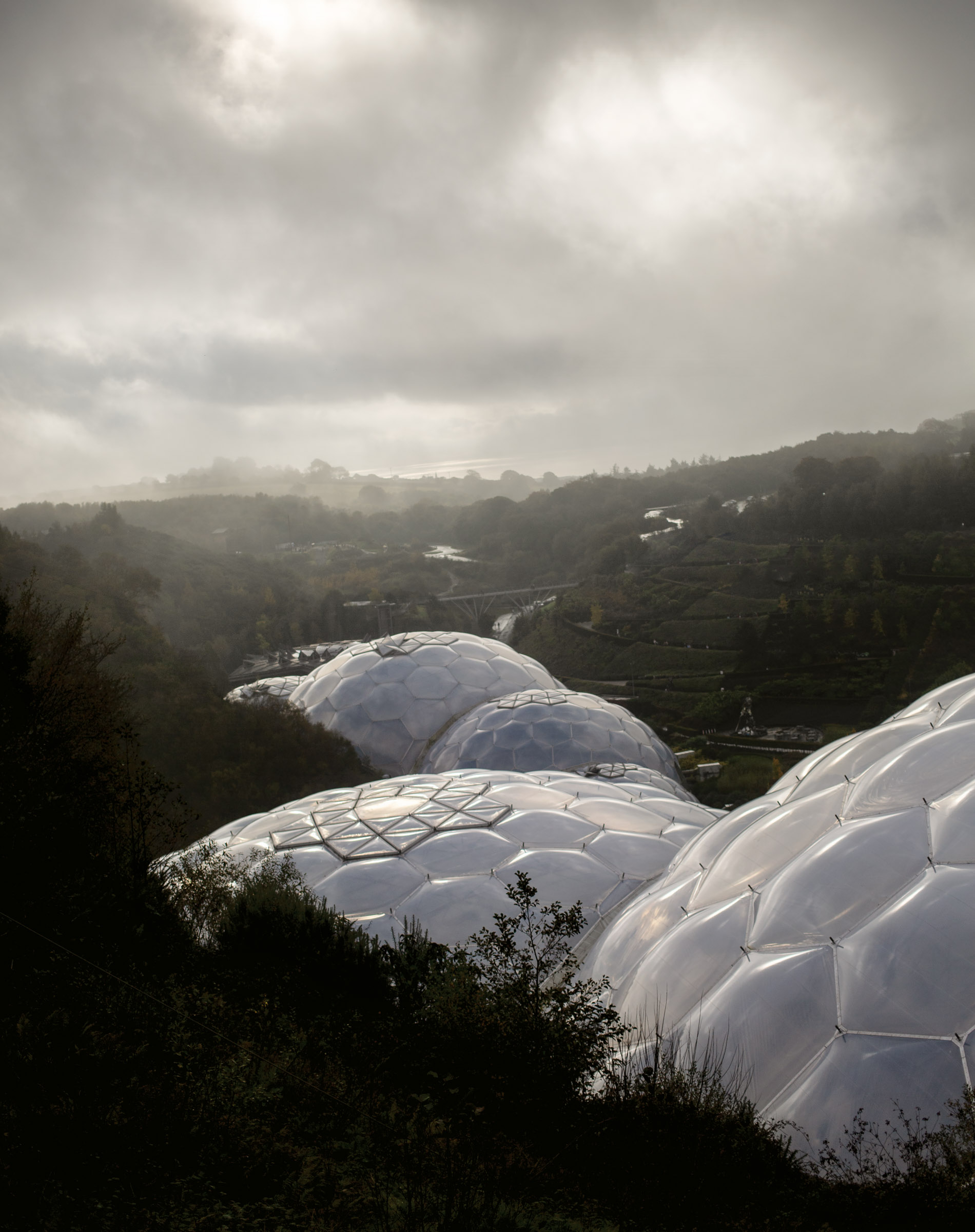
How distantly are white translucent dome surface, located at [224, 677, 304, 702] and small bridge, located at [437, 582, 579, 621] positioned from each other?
3131 centimetres

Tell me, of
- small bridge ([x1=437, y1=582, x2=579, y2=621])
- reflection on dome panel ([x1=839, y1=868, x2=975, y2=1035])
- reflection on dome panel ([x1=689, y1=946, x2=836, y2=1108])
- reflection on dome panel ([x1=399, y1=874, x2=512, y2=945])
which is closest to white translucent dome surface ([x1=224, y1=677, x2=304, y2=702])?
reflection on dome panel ([x1=399, y1=874, x2=512, y2=945])

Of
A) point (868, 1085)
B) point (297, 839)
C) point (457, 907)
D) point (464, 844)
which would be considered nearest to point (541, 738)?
point (464, 844)

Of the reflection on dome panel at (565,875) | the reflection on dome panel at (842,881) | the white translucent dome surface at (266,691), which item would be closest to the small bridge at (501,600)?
the white translucent dome surface at (266,691)

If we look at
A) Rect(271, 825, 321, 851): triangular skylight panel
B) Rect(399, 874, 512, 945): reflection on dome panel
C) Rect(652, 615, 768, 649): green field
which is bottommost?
Rect(652, 615, 768, 649): green field

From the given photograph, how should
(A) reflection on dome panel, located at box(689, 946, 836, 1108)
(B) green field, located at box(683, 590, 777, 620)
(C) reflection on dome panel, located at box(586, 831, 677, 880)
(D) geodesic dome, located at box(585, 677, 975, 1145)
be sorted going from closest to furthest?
(D) geodesic dome, located at box(585, 677, 975, 1145) < (A) reflection on dome panel, located at box(689, 946, 836, 1108) < (C) reflection on dome panel, located at box(586, 831, 677, 880) < (B) green field, located at box(683, 590, 777, 620)

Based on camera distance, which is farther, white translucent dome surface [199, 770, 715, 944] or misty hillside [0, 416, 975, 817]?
misty hillside [0, 416, 975, 817]

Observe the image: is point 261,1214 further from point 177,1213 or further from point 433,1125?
point 433,1125

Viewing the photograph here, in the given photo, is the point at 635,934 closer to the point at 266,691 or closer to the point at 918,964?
the point at 918,964

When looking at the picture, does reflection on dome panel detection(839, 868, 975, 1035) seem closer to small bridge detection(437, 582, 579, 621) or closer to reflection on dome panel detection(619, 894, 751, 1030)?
reflection on dome panel detection(619, 894, 751, 1030)

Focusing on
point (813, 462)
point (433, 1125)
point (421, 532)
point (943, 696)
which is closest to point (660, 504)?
point (813, 462)

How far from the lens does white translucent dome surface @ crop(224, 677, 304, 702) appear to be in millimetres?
29266

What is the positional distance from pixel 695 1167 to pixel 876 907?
2305 millimetres

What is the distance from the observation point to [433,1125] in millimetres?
4883

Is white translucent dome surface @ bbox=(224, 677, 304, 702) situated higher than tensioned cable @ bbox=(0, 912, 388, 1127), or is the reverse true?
tensioned cable @ bbox=(0, 912, 388, 1127)
